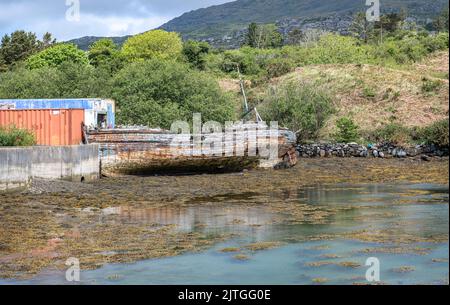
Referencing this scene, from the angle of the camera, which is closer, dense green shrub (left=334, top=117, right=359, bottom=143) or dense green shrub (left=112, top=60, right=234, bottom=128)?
dense green shrub (left=112, top=60, right=234, bottom=128)

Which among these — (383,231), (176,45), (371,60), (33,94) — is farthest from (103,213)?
(176,45)

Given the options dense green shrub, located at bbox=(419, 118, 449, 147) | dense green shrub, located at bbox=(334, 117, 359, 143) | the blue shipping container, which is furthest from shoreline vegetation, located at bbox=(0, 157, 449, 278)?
dense green shrub, located at bbox=(334, 117, 359, 143)

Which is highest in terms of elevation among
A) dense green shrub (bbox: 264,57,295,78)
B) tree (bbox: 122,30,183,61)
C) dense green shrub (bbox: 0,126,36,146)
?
tree (bbox: 122,30,183,61)

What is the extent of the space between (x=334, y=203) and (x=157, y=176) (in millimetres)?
12666

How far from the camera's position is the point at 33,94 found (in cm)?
4716

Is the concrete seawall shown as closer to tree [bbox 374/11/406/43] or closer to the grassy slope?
the grassy slope

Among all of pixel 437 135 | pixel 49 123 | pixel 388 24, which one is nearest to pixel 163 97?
pixel 49 123

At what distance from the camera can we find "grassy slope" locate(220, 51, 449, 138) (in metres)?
54.0

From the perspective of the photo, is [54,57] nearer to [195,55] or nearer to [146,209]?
[195,55]

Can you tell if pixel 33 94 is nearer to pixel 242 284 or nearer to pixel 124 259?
pixel 124 259

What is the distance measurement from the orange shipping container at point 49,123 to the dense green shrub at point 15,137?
2901mm

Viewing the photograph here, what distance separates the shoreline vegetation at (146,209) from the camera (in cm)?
1550

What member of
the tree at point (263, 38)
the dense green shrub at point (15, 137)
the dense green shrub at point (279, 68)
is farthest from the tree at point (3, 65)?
the tree at point (263, 38)

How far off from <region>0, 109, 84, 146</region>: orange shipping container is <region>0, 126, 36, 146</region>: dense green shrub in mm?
2901
